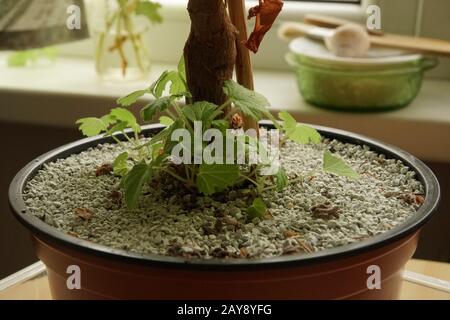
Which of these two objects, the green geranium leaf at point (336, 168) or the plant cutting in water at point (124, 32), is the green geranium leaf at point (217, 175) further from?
the plant cutting in water at point (124, 32)

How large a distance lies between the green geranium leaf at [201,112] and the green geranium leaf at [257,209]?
77 mm

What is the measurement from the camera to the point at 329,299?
1.70ft

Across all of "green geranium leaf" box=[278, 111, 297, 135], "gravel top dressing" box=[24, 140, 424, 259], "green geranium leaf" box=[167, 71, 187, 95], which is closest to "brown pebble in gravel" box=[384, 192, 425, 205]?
"gravel top dressing" box=[24, 140, 424, 259]

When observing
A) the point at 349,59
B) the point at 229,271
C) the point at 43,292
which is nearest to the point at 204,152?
the point at 229,271

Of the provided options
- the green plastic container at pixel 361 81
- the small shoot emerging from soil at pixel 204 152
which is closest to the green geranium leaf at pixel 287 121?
the small shoot emerging from soil at pixel 204 152

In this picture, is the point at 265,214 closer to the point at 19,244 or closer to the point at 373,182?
the point at 373,182

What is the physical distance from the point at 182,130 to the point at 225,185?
6 centimetres

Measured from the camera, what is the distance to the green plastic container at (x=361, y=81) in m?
1.04

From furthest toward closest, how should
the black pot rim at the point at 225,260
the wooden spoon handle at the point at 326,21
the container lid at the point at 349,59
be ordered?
the wooden spoon handle at the point at 326,21
the container lid at the point at 349,59
the black pot rim at the point at 225,260

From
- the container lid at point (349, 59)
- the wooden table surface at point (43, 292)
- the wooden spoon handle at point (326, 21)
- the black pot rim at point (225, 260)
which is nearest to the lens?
the black pot rim at point (225, 260)

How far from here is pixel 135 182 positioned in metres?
0.58

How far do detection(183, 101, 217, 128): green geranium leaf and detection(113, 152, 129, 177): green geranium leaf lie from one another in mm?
98

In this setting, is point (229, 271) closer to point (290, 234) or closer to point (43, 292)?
point (290, 234)
